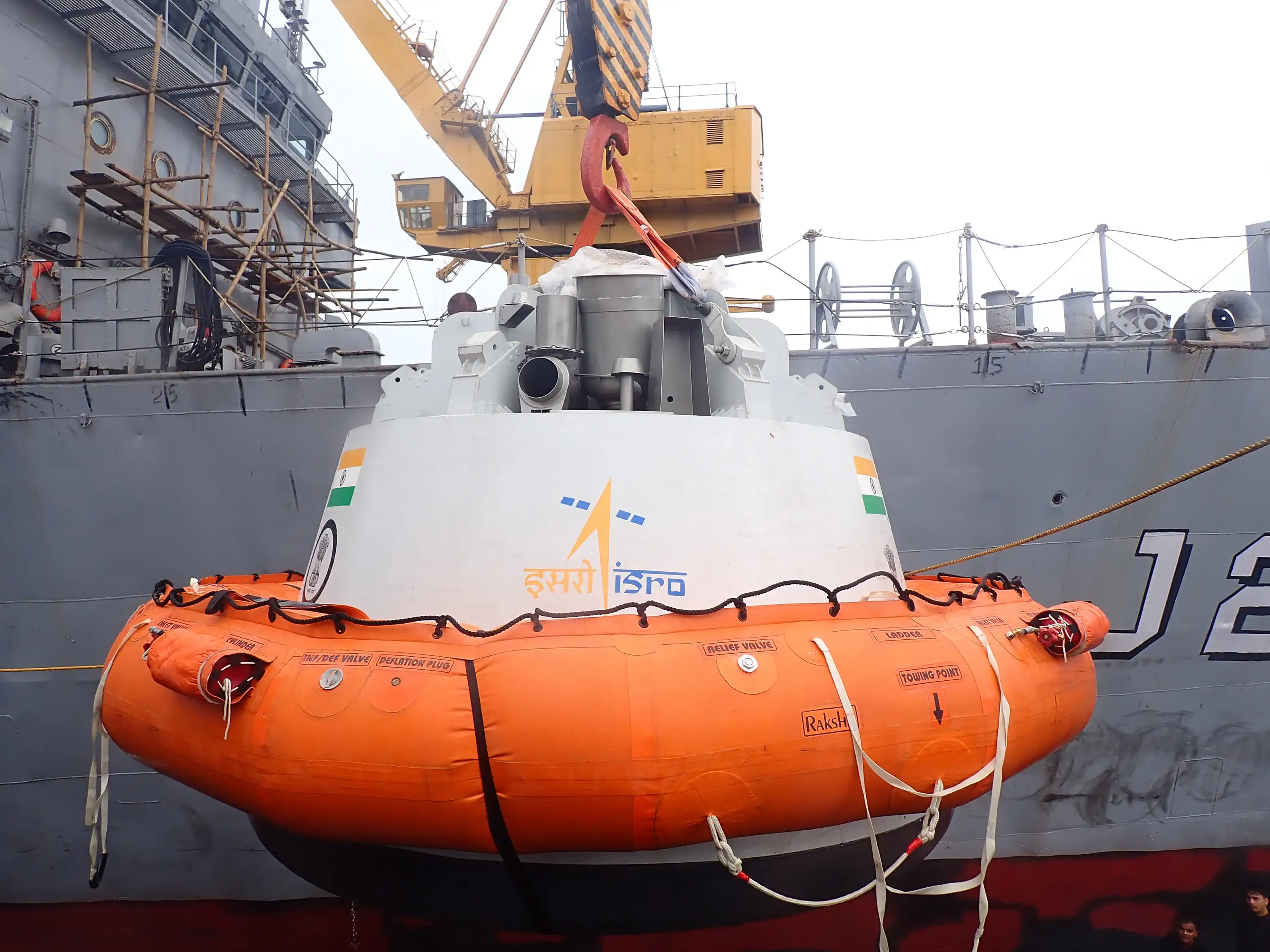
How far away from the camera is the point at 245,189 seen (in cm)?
1127

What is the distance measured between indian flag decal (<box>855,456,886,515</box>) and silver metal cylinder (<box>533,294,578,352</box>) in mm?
1484

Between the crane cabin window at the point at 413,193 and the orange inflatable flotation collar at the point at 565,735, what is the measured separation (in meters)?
9.39

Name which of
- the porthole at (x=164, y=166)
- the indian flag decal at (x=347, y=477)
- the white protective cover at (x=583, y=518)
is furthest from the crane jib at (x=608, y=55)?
the porthole at (x=164, y=166)

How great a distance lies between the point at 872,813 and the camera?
2.75 m

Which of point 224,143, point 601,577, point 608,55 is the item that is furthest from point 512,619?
point 224,143

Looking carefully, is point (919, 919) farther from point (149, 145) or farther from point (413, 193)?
point (413, 193)

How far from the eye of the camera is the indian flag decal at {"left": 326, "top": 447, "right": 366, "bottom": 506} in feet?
12.3

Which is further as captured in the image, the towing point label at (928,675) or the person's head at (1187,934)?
the person's head at (1187,934)

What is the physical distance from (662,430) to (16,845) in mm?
6227

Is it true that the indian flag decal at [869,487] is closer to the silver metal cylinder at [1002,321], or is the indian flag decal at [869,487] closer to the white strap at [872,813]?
the white strap at [872,813]

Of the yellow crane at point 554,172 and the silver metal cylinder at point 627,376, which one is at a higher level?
the yellow crane at point 554,172

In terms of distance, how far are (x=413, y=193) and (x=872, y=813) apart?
35.3 feet

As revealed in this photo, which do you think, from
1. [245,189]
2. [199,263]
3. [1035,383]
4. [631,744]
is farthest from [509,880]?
[245,189]

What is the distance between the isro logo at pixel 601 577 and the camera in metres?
3.05
